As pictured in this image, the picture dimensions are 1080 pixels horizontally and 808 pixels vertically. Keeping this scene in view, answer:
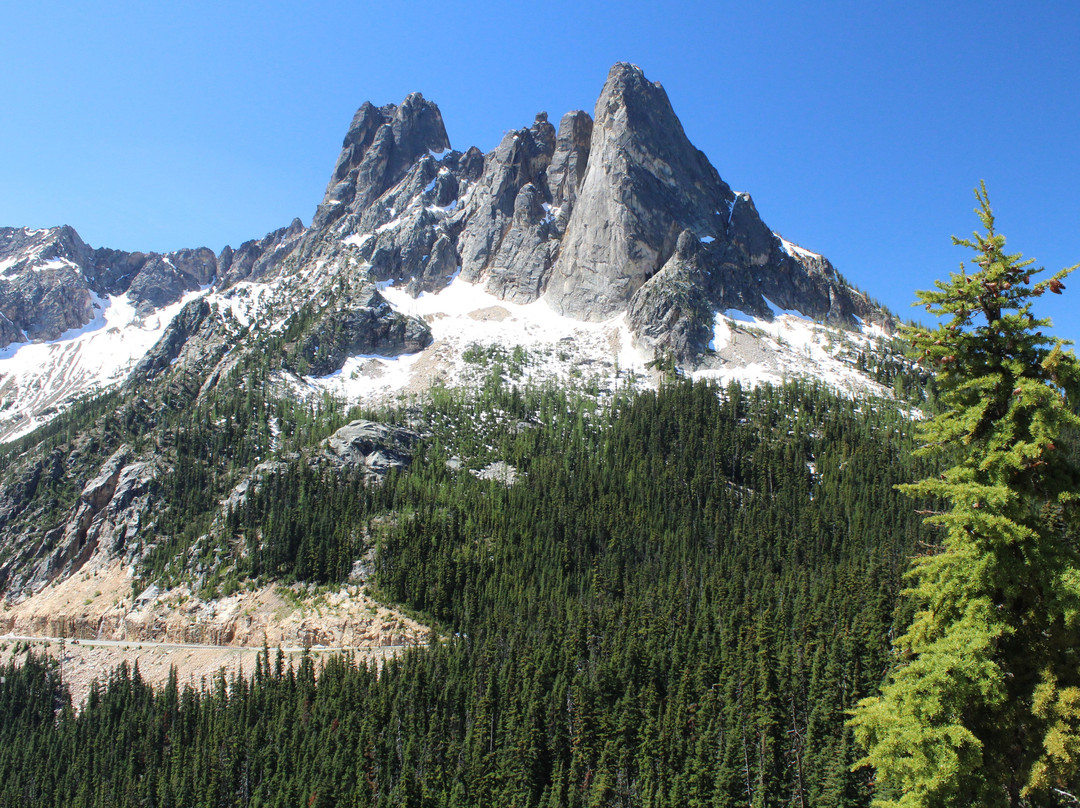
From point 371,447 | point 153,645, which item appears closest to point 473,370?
point 371,447

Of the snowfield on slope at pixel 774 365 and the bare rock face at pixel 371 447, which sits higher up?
the snowfield on slope at pixel 774 365

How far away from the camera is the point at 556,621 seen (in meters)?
92.1

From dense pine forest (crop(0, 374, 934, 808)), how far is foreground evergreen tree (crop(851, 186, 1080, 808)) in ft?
70.2

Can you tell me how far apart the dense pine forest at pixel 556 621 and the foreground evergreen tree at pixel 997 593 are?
21.4 metres

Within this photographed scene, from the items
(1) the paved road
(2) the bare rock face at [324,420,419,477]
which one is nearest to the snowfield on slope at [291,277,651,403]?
(2) the bare rock face at [324,420,419,477]

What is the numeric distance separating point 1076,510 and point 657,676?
66.0 m

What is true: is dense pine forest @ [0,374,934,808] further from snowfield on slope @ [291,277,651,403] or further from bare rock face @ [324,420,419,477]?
snowfield on slope @ [291,277,651,403]

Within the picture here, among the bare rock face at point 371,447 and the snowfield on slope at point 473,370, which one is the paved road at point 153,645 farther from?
the snowfield on slope at point 473,370

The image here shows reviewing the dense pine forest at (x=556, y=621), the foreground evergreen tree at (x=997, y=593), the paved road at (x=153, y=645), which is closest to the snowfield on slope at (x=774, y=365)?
the dense pine forest at (x=556, y=621)

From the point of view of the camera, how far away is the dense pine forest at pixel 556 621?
202 feet

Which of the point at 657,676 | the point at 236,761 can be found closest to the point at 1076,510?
the point at 657,676

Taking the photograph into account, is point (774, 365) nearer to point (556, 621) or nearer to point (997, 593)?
point (556, 621)

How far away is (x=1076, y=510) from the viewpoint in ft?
47.4

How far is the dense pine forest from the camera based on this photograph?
61594 millimetres
